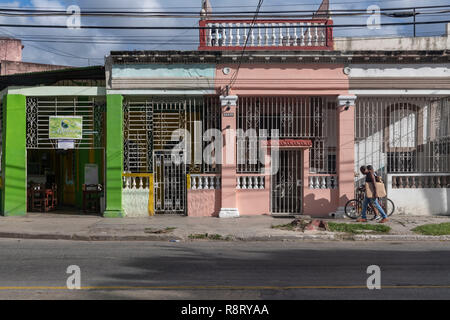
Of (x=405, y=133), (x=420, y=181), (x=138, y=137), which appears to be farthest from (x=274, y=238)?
(x=405, y=133)

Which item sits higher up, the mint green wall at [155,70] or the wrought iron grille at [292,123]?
the mint green wall at [155,70]

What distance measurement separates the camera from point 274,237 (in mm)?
10516

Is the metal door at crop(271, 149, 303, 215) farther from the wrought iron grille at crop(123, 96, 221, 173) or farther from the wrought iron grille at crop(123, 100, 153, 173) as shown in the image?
the wrought iron grille at crop(123, 100, 153, 173)

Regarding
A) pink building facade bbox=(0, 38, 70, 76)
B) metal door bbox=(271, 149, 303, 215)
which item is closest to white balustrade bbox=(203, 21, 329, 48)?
metal door bbox=(271, 149, 303, 215)

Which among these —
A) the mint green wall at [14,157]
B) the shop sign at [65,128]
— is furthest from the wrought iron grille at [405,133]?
the mint green wall at [14,157]

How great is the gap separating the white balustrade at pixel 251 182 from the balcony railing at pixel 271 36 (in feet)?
13.1

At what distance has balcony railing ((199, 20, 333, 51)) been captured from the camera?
13.3m

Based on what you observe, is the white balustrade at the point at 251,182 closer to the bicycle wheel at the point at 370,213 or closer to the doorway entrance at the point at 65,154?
the bicycle wheel at the point at 370,213

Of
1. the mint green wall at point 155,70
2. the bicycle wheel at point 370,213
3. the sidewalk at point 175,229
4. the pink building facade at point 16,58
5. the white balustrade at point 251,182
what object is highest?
the pink building facade at point 16,58

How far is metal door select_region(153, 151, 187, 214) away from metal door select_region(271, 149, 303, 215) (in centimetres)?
289

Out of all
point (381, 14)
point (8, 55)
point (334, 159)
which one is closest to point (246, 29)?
point (381, 14)

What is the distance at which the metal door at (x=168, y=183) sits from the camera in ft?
44.9

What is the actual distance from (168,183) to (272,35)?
18.4 ft

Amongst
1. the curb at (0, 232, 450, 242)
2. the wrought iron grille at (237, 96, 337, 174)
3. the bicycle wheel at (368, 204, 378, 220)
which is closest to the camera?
the curb at (0, 232, 450, 242)
